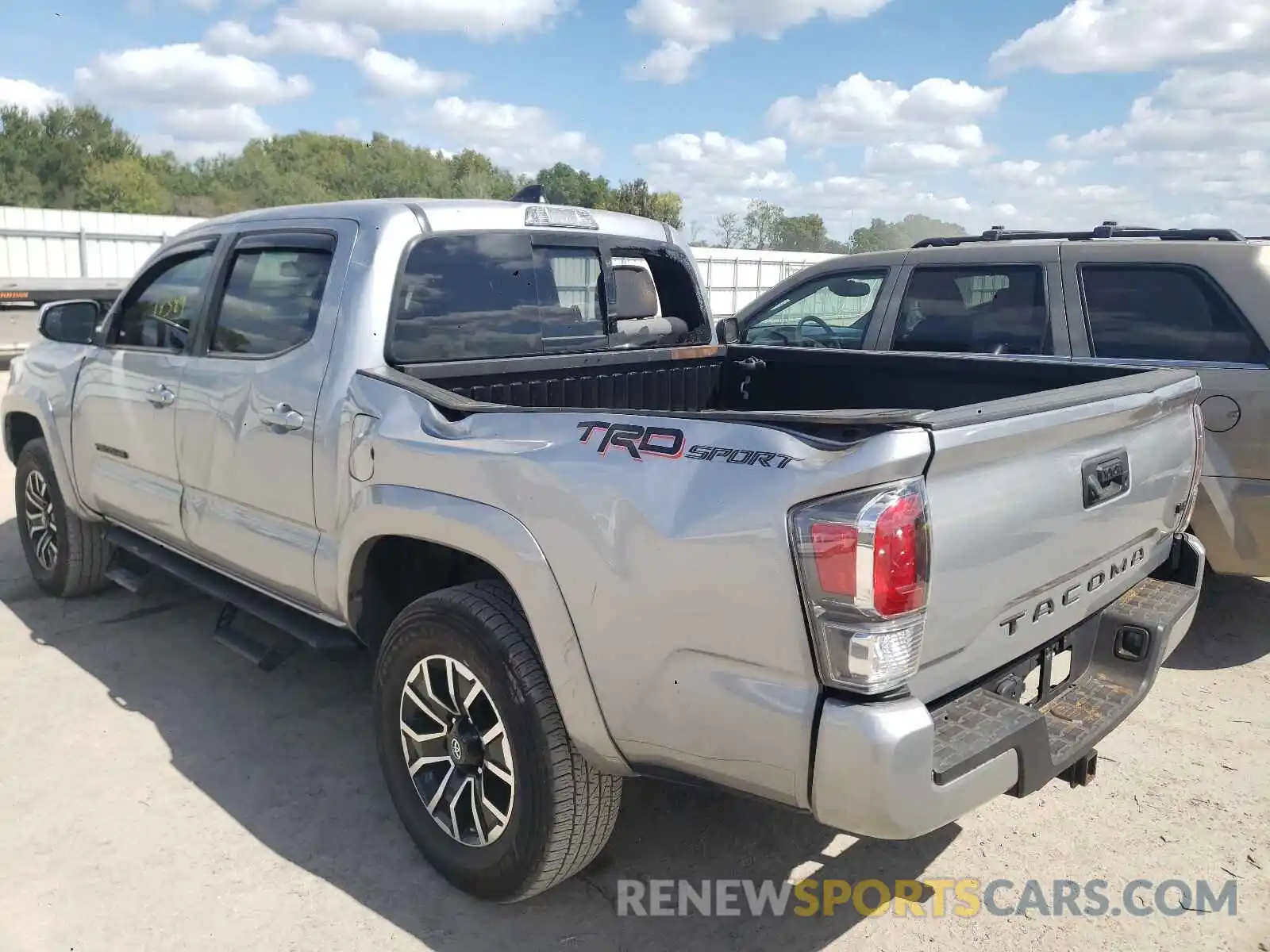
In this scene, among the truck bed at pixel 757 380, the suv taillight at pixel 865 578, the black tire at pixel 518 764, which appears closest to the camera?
the suv taillight at pixel 865 578

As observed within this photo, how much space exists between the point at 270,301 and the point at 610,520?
78.9 inches

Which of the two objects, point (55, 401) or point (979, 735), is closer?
point (979, 735)

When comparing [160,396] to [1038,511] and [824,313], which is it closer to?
[1038,511]

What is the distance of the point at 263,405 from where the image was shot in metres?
3.37

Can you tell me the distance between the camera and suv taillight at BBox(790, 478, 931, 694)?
1.89m

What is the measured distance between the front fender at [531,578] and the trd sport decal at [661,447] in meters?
0.33

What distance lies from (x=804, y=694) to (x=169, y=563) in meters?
3.27

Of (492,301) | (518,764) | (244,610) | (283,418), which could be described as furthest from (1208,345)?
(244,610)

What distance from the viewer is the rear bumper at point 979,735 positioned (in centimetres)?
192

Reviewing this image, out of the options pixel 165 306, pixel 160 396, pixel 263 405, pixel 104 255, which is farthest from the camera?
pixel 104 255

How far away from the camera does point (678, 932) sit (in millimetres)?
2656

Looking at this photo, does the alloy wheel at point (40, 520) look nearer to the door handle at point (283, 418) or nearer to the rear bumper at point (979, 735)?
the door handle at point (283, 418)

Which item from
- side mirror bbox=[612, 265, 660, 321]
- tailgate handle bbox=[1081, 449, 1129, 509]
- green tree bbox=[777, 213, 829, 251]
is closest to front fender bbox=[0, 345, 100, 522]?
side mirror bbox=[612, 265, 660, 321]

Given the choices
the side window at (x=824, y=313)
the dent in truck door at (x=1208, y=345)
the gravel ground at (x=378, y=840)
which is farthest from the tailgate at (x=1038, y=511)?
the side window at (x=824, y=313)
